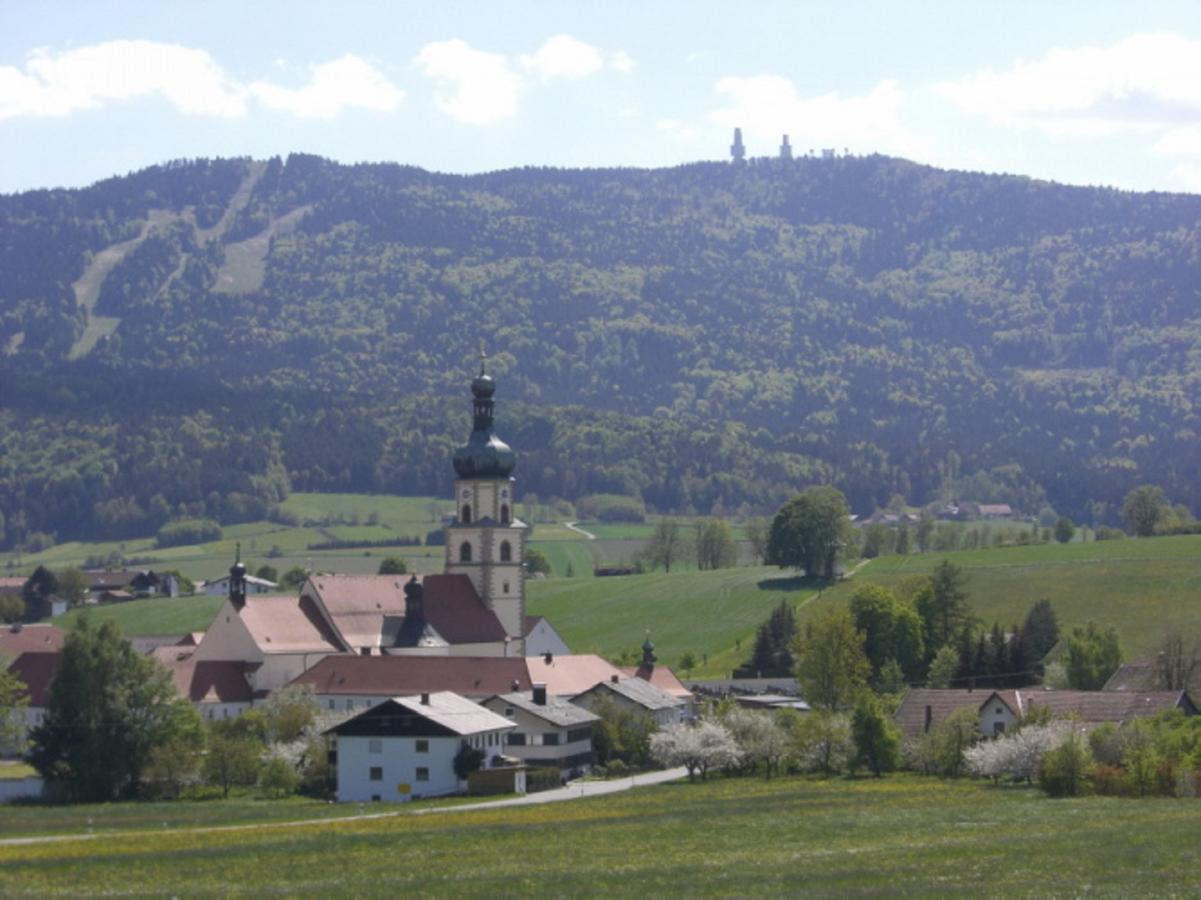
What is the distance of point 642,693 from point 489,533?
58.4 ft

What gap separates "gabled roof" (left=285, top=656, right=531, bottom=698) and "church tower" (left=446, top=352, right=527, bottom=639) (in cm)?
1479

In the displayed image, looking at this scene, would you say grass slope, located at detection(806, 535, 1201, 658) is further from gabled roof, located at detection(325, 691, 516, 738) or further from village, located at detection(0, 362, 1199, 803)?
gabled roof, located at detection(325, 691, 516, 738)

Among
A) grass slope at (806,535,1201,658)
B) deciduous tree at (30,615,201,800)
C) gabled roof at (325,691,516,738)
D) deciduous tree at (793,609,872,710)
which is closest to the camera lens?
deciduous tree at (30,615,201,800)

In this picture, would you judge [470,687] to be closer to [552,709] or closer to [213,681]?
[552,709]

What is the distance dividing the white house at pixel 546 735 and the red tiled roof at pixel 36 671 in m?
27.0

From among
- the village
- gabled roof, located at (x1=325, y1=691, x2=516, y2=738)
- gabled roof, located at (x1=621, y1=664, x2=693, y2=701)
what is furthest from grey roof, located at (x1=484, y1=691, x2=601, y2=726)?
gabled roof, located at (x1=621, y1=664, x2=693, y2=701)

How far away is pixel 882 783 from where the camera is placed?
82.9 m

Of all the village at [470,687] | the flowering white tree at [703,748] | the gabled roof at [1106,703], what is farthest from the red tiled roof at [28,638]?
the gabled roof at [1106,703]

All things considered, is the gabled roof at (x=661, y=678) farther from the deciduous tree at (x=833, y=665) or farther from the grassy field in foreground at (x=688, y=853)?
the grassy field in foreground at (x=688, y=853)

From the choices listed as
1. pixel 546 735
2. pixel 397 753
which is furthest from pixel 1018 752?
pixel 397 753

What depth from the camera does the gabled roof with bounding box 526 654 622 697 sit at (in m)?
108

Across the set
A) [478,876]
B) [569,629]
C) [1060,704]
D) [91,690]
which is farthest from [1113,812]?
[569,629]

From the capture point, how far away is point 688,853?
2249 inches

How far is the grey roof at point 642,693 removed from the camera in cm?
10806
